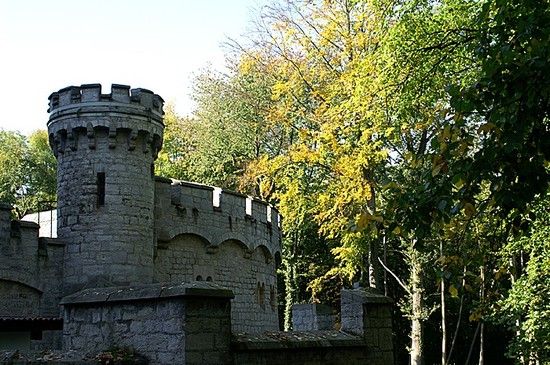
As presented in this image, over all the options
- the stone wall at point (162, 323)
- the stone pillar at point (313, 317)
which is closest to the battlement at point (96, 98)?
the stone pillar at point (313, 317)

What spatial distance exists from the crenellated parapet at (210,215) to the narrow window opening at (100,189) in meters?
1.87

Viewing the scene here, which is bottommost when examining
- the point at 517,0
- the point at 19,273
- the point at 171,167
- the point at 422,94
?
the point at 19,273

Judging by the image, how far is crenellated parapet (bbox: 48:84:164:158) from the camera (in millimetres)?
16719

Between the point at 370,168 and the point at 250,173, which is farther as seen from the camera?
the point at 250,173

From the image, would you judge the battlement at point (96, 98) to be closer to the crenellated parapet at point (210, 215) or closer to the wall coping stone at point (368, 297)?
the crenellated parapet at point (210, 215)

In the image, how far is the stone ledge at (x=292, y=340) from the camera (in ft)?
26.9

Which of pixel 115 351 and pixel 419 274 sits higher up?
pixel 419 274

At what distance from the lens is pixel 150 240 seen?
17.3 m

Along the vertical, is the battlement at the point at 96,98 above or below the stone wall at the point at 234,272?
above

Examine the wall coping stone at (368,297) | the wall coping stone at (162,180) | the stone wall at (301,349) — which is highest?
the wall coping stone at (162,180)

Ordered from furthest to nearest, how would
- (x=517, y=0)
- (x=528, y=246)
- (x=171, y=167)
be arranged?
(x=171, y=167), (x=528, y=246), (x=517, y=0)

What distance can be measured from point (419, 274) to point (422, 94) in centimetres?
1010

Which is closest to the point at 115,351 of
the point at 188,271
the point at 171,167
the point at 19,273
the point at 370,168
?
the point at 19,273

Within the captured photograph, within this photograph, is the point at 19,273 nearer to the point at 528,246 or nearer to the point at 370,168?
the point at 370,168
